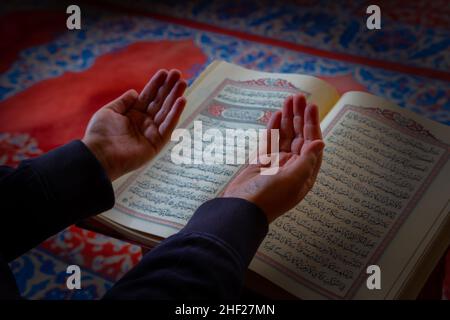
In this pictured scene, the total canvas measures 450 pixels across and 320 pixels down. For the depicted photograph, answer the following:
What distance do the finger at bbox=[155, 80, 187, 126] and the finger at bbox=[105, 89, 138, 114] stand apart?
0.18 ft

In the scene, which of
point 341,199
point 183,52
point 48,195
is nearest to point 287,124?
point 341,199

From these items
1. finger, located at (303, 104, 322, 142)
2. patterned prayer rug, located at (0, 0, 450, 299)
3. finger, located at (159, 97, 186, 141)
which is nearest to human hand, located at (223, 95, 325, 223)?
finger, located at (303, 104, 322, 142)

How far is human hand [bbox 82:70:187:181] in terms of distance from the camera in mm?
862

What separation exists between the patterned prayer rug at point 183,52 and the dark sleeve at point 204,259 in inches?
24.7

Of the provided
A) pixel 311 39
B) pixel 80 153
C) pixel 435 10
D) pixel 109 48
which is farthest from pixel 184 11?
pixel 80 153

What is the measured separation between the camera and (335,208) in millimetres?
772

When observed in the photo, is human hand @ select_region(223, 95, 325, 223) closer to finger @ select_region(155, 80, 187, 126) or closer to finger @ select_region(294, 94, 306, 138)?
finger @ select_region(294, 94, 306, 138)

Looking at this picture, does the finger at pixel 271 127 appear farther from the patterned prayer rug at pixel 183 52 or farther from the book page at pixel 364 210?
the patterned prayer rug at pixel 183 52

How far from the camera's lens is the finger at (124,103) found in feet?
3.04

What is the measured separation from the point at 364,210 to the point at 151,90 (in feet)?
1.35

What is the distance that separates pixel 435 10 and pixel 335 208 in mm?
1575

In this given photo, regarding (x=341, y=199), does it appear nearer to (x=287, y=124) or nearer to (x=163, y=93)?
(x=287, y=124)

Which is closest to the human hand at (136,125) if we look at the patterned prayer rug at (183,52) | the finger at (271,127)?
the finger at (271,127)
